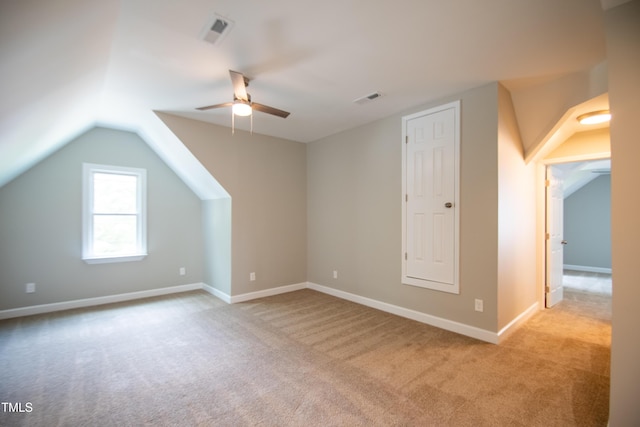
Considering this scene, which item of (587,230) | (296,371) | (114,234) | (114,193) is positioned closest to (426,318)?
(296,371)

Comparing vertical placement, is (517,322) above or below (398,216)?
below

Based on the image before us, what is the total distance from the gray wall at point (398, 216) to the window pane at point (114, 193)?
3.04 metres

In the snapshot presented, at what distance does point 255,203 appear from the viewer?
15.7 feet

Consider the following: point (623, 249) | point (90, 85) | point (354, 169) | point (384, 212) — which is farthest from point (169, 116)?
point (623, 249)

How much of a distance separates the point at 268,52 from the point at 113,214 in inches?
153

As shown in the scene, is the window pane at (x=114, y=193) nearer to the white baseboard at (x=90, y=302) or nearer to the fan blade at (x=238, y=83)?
the white baseboard at (x=90, y=302)

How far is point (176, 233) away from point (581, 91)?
231 inches

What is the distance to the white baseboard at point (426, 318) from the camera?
306 cm

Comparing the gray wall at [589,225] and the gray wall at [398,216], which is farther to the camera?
the gray wall at [589,225]

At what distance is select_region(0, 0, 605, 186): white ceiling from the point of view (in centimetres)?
185

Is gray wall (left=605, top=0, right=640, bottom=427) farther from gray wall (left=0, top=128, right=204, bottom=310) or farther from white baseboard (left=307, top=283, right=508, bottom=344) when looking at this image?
gray wall (left=0, top=128, right=204, bottom=310)

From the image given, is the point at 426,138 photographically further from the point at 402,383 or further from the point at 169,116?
the point at 169,116

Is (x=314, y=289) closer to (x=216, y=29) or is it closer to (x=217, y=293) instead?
(x=217, y=293)

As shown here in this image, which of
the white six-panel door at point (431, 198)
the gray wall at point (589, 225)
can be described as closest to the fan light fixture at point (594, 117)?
the white six-panel door at point (431, 198)
